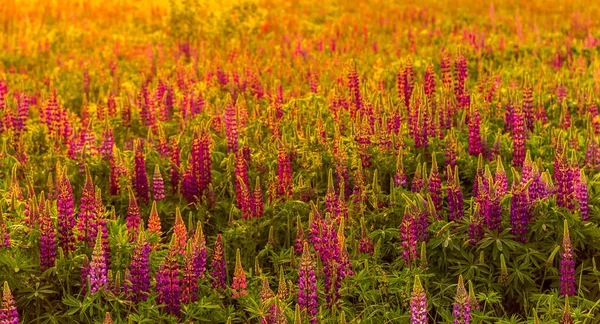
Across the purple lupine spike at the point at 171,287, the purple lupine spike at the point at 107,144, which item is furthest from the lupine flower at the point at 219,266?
the purple lupine spike at the point at 107,144

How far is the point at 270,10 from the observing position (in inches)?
669

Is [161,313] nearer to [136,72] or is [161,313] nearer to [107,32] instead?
[136,72]

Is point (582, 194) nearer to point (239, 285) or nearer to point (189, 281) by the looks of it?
point (239, 285)

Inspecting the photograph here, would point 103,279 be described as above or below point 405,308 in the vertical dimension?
above

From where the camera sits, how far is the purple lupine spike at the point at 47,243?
16.3 ft

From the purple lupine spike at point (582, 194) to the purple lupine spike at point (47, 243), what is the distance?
3.32 meters

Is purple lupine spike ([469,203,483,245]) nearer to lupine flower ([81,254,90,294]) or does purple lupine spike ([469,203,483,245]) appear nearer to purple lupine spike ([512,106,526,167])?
purple lupine spike ([512,106,526,167])

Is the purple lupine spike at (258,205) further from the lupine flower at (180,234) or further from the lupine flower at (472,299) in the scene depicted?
the lupine flower at (472,299)

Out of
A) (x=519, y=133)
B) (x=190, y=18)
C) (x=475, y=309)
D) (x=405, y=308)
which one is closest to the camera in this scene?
(x=475, y=309)

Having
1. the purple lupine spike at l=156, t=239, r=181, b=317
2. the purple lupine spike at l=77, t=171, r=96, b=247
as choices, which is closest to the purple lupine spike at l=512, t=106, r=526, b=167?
the purple lupine spike at l=156, t=239, r=181, b=317

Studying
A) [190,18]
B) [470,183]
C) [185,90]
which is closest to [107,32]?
[190,18]

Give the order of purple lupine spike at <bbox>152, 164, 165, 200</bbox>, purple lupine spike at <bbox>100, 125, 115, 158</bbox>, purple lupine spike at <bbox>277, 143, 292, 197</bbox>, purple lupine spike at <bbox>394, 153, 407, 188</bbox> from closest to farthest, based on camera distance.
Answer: purple lupine spike at <bbox>394, 153, 407, 188</bbox> < purple lupine spike at <bbox>277, 143, 292, 197</bbox> < purple lupine spike at <bbox>152, 164, 165, 200</bbox> < purple lupine spike at <bbox>100, 125, 115, 158</bbox>

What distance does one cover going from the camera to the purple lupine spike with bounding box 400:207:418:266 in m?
5.16

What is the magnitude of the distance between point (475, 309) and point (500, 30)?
975cm
